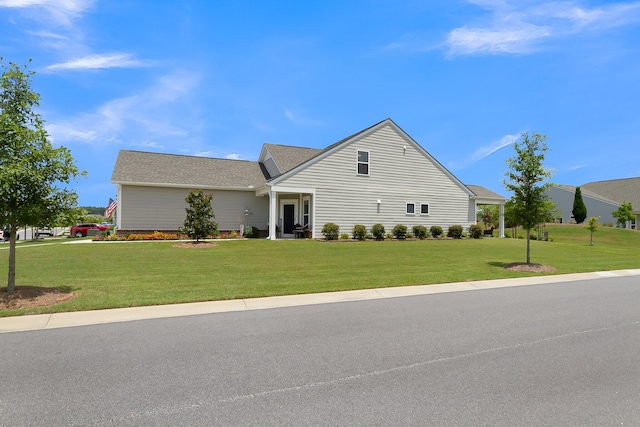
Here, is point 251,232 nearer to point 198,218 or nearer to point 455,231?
point 198,218

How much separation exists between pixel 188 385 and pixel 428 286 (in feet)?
26.3

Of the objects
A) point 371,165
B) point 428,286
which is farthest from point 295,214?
point 428,286

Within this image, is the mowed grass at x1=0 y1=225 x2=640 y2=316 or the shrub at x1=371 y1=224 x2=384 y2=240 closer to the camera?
the mowed grass at x1=0 y1=225 x2=640 y2=316

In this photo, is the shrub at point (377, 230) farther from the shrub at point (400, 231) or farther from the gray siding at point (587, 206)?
the gray siding at point (587, 206)

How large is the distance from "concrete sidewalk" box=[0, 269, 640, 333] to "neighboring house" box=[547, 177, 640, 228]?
47.7m

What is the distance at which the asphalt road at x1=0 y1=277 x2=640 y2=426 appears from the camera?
142 inches

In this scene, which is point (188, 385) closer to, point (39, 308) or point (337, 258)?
point (39, 308)

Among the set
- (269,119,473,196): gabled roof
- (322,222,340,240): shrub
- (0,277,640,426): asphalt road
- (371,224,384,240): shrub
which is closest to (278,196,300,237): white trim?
(269,119,473,196): gabled roof

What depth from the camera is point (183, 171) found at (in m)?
25.1

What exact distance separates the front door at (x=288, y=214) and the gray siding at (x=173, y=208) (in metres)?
1.11

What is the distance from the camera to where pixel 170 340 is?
5.75 metres

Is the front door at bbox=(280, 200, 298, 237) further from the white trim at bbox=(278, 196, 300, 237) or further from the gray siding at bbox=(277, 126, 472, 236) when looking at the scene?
the gray siding at bbox=(277, 126, 472, 236)

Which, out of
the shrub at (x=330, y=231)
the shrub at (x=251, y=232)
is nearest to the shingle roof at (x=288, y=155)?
the shrub at (x=251, y=232)

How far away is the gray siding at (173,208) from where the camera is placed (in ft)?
74.6
